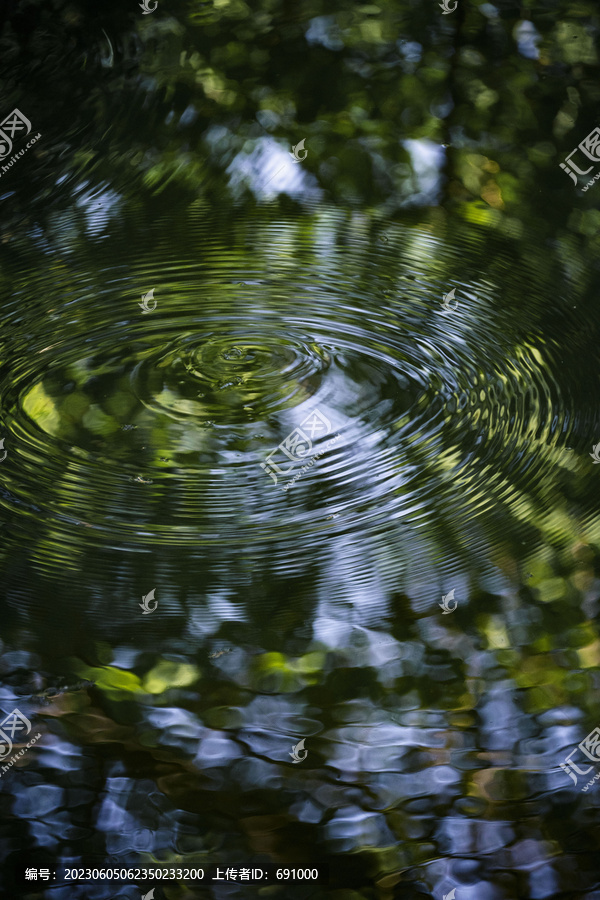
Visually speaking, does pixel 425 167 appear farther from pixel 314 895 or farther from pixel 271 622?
pixel 314 895

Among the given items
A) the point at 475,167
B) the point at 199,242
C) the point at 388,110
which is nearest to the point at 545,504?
the point at 199,242

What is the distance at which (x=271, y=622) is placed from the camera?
3.53 feet

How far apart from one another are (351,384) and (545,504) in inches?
16.2
